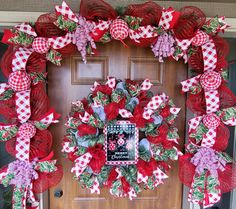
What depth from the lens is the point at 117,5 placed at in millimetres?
1458

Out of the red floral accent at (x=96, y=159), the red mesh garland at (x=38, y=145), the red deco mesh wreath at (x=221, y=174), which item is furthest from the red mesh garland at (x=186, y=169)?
the red mesh garland at (x=38, y=145)

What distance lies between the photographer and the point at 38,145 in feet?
4.43

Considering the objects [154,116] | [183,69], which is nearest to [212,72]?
[183,69]

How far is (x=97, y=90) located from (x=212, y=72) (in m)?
0.70

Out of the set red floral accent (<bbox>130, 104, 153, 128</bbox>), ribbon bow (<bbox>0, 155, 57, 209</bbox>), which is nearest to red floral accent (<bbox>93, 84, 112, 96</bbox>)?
red floral accent (<bbox>130, 104, 153, 128</bbox>)

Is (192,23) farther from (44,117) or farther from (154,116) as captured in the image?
(44,117)

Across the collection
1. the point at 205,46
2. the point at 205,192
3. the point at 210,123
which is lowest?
the point at 205,192

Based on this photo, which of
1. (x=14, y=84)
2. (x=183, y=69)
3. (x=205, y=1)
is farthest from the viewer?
(x=183, y=69)

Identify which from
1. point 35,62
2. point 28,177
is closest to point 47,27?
point 35,62

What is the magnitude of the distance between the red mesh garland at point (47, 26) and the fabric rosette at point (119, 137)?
392 mm

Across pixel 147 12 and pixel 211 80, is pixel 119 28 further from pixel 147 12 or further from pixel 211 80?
pixel 211 80

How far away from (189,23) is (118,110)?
656 mm

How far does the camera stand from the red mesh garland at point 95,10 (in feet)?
4.13

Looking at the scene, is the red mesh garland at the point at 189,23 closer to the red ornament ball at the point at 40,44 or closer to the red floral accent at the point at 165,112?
the red floral accent at the point at 165,112
